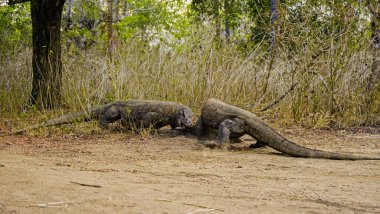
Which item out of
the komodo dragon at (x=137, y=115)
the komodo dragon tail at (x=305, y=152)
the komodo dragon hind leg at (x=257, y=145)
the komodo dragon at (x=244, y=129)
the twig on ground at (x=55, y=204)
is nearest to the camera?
the twig on ground at (x=55, y=204)

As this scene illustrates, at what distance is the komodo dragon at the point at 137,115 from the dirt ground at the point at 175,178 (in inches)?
17.4

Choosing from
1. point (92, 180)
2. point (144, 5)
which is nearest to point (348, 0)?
point (92, 180)

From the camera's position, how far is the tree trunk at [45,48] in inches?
411

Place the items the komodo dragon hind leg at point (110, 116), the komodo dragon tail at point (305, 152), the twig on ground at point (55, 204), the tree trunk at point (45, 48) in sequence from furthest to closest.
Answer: the tree trunk at point (45, 48), the komodo dragon hind leg at point (110, 116), the komodo dragon tail at point (305, 152), the twig on ground at point (55, 204)

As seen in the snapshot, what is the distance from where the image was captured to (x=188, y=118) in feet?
25.7

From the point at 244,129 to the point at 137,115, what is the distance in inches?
78.2

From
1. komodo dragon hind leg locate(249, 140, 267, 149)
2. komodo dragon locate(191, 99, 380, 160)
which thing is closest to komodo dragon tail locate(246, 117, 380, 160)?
komodo dragon locate(191, 99, 380, 160)

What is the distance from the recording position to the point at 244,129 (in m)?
6.79

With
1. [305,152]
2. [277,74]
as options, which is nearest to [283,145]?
[305,152]

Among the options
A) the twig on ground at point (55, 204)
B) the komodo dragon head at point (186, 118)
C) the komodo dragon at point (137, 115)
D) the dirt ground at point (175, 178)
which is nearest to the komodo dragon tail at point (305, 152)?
the dirt ground at point (175, 178)

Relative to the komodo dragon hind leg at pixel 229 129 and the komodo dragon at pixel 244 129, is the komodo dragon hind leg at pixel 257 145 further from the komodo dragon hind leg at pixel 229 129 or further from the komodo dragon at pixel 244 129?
the komodo dragon hind leg at pixel 229 129

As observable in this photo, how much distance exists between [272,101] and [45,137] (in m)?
3.88

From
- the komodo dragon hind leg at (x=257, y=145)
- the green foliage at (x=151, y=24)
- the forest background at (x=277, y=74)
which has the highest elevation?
the green foliage at (x=151, y=24)

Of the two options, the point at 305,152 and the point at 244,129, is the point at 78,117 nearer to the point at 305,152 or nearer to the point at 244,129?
the point at 244,129
